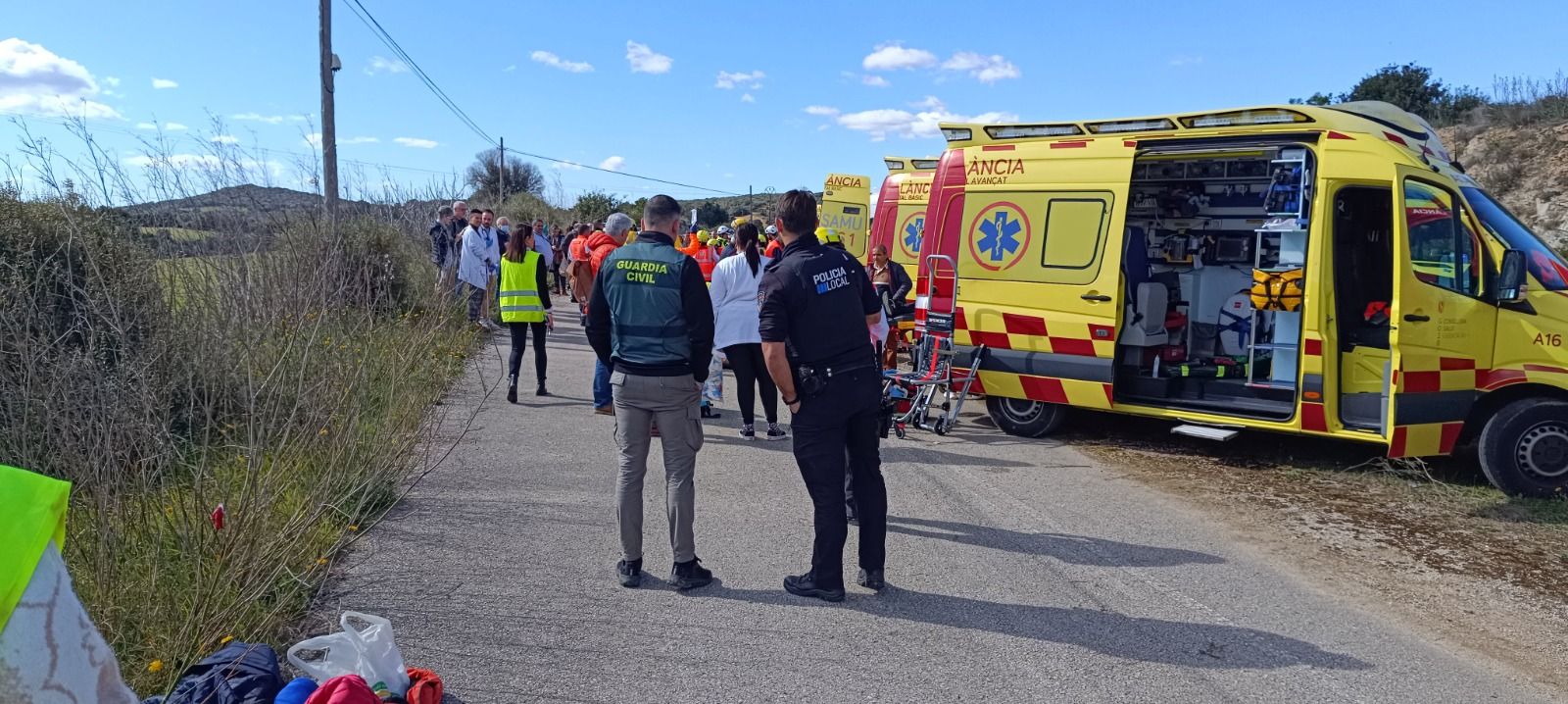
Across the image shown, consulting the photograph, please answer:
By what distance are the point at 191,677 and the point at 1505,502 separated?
760 cm

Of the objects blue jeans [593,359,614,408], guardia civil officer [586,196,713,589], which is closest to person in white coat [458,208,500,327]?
blue jeans [593,359,614,408]

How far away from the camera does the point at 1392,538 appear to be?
6188mm

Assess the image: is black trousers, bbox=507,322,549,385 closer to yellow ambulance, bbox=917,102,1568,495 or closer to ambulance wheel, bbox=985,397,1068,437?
yellow ambulance, bbox=917,102,1568,495

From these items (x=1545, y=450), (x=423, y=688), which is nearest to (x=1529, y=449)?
(x=1545, y=450)

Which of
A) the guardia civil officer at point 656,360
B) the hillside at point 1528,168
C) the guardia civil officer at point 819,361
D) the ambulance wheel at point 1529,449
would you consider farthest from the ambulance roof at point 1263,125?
the hillside at point 1528,168

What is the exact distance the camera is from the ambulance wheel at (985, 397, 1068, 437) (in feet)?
29.7

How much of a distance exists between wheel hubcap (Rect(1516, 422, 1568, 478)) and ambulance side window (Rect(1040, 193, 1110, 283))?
10.4 feet

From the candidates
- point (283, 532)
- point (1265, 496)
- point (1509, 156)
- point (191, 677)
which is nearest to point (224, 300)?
point (283, 532)

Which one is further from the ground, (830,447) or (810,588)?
(830,447)

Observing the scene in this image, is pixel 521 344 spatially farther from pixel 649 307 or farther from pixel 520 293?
pixel 649 307

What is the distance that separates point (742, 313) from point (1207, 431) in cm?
375

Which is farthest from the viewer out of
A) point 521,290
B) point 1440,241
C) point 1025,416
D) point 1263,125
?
point 521,290

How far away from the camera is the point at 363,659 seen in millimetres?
3471

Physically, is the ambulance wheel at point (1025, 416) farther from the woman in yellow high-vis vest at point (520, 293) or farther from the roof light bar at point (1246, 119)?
the woman in yellow high-vis vest at point (520, 293)
